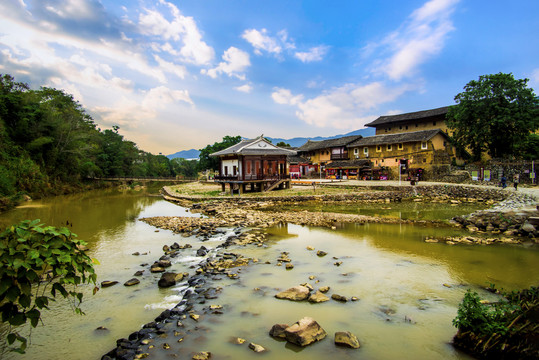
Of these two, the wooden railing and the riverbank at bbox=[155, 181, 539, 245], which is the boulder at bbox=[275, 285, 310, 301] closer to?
the riverbank at bbox=[155, 181, 539, 245]

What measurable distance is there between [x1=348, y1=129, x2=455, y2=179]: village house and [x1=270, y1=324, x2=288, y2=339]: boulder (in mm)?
36644

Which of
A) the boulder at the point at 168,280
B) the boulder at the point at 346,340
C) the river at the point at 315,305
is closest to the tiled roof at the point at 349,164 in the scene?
the river at the point at 315,305

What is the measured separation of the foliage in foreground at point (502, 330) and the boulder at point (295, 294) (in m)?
3.52

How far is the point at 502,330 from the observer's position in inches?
197

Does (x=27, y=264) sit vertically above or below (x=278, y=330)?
above

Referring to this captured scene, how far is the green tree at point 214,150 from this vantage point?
51.2m

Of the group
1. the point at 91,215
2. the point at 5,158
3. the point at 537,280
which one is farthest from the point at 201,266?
the point at 5,158

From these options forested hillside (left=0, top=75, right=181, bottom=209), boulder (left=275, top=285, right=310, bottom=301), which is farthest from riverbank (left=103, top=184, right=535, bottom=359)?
forested hillside (left=0, top=75, right=181, bottom=209)

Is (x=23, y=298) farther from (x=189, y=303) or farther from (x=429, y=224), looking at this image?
(x=429, y=224)

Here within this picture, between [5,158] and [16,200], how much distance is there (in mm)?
6102

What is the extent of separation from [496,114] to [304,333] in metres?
37.2

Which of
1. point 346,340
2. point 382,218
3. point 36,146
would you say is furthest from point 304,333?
point 36,146

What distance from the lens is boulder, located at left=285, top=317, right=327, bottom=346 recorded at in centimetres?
586

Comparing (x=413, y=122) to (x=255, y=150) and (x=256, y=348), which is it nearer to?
(x=255, y=150)
